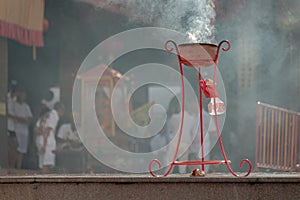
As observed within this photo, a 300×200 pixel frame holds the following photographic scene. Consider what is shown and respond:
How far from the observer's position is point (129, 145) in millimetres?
14438

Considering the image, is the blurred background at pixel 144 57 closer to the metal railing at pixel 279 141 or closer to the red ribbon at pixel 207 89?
the metal railing at pixel 279 141

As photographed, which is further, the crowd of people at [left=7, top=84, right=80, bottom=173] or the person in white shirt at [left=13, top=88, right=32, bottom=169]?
the person in white shirt at [left=13, top=88, right=32, bottom=169]

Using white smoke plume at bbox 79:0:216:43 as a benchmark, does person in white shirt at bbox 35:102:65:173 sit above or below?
below

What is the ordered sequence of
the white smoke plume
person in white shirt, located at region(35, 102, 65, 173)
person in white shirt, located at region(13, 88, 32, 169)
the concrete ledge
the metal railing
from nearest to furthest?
the concrete ledge
the white smoke plume
the metal railing
person in white shirt, located at region(35, 102, 65, 173)
person in white shirt, located at region(13, 88, 32, 169)

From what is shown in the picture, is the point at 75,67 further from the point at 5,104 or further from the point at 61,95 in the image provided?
the point at 5,104

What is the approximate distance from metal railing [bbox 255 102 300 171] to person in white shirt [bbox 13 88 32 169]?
4.66 meters

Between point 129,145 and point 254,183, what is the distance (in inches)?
381

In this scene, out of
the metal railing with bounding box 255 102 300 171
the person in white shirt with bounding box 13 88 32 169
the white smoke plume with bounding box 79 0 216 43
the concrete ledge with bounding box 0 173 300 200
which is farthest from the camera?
the person in white shirt with bounding box 13 88 32 169

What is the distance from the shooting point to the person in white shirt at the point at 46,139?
12.5 metres

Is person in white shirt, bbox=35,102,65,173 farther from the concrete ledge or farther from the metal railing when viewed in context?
the concrete ledge

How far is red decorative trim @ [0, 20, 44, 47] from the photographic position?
476 inches

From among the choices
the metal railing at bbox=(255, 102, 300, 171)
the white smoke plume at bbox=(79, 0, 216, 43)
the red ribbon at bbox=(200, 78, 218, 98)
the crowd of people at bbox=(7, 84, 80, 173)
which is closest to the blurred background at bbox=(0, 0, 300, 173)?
the white smoke plume at bbox=(79, 0, 216, 43)

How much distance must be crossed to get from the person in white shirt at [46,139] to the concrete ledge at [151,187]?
7.38m

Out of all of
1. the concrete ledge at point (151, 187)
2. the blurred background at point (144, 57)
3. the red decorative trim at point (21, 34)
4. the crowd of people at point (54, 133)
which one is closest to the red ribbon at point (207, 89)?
the concrete ledge at point (151, 187)
